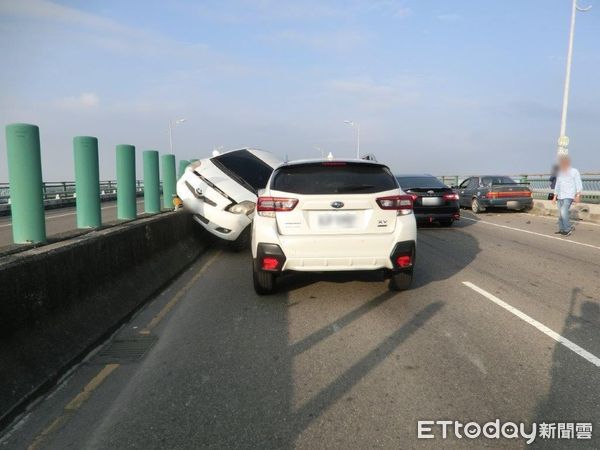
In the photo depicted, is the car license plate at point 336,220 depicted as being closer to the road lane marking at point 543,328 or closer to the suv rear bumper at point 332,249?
the suv rear bumper at point 332,249

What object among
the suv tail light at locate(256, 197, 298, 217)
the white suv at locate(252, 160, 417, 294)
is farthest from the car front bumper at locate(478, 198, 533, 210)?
the suv tail light at locate(256, 197, 298, 217)

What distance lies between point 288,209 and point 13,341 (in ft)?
10.5

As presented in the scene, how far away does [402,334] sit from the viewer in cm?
498

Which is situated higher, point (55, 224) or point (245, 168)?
point (245, 168)

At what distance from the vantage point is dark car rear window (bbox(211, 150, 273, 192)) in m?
10.6

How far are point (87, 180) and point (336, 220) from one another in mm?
3775

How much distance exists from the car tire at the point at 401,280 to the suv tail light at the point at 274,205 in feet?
5.55

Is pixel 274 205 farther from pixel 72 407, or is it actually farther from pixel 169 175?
pixel 169 175

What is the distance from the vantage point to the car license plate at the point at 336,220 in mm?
5965

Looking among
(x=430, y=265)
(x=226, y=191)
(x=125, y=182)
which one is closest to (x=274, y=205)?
(x=430, y=265)

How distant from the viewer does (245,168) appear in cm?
1100

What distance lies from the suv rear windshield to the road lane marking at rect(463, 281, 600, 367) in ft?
6.30

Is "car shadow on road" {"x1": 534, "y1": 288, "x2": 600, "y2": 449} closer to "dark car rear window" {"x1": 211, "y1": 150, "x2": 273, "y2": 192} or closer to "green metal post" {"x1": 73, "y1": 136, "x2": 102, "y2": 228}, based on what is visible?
"green metal post" {"x1": 73, "y1": 136, "x2": 102, "y2": 228}

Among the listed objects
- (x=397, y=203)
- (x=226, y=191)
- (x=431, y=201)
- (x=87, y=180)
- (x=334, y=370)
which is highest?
(x=87, y=180)
